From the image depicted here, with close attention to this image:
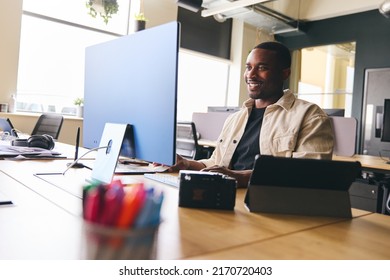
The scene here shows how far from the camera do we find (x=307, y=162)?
85cm

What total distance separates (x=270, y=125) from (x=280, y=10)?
16.1 ft

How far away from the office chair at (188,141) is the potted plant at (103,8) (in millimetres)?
2329

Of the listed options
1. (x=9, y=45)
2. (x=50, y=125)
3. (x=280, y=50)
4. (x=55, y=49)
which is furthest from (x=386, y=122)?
(x=9, y=45)

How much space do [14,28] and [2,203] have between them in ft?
12.6

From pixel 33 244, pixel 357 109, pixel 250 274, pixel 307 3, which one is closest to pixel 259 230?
pixel 250 274

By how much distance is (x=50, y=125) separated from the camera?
3.36 metres

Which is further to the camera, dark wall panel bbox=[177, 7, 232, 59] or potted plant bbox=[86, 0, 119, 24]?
dark wall panel bbox=[177, 7, 232, 59]

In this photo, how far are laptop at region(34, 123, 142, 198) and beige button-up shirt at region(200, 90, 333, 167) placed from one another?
681mm

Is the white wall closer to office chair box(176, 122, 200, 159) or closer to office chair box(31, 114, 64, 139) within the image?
office chair box(31, 114, 64, 139)

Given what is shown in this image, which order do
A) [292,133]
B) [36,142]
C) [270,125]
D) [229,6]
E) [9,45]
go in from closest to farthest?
1. [292,133]
2. [270,125]
3. [36,142]
4. [9,45]
5. [229,6]

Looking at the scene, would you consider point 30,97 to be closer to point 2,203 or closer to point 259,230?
point 2,203

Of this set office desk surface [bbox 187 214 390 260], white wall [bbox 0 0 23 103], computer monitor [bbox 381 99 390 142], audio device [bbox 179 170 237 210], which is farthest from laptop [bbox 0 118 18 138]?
computer monitor [bbox 381 99 390 142]

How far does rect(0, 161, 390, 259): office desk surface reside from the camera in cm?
58

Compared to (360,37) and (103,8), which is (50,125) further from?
(360,37)
